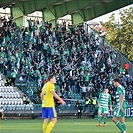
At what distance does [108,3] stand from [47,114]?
38.1 m

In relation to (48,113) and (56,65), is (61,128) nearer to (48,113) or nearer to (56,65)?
(48,113)

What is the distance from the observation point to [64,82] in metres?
47.5

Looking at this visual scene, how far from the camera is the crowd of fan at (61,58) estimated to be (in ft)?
150

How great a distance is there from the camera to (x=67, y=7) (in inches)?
2250

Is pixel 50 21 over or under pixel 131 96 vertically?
over

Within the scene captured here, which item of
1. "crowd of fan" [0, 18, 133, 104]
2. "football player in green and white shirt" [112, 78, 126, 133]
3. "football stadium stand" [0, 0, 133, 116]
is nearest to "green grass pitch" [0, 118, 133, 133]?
"football player in green and white shirt" [112, 78, 126, 133]

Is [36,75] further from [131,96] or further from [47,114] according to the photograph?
[47,114]

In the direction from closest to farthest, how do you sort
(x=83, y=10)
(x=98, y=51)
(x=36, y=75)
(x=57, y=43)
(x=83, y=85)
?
(x=36, y=75) < (x=83, y=85) < (x=57, y=43) < (x=98, y=51) < (x=83, y=10)

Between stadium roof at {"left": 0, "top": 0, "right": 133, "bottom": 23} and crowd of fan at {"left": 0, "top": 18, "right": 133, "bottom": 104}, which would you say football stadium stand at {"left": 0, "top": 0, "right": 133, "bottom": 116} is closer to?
crowd of fan at {"left": 0, "top": 18, "right": 133, "bottom": 104}

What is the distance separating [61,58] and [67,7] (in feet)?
27.2

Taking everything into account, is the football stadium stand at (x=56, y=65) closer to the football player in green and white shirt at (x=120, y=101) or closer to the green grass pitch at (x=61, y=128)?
the green grass pitch at (x=61, y=128)

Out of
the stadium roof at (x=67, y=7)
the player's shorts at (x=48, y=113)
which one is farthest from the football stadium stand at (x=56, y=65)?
the player's shorts at (x=48, y=113)

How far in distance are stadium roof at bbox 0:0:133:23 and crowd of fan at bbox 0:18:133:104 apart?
137 centimetres

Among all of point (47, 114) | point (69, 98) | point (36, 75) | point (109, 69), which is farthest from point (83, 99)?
point (47, 114)
